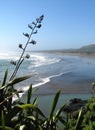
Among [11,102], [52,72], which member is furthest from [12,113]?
[52,72]

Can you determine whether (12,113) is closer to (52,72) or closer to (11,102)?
(11,102)

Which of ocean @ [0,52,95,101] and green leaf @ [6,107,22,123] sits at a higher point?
green leaf @ [6,107,22,123]

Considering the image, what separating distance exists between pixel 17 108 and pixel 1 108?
431mm

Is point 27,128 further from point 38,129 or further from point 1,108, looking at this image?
point 1,108

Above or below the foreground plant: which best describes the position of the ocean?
below

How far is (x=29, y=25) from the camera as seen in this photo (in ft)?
15.3

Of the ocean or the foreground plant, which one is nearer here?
the foreground plant

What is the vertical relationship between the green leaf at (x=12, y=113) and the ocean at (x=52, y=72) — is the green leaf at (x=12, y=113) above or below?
above

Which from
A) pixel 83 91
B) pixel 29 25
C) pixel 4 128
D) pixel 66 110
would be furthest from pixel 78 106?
pixel 4 128

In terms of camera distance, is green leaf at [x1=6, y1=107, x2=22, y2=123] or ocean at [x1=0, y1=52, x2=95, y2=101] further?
ocean at [x1=0, y1=52, x2=95, y2=101]

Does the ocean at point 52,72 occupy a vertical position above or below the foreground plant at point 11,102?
below

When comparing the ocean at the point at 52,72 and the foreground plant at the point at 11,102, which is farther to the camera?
the ocean at the point at 52,72

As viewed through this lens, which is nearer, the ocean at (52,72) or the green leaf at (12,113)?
the green leaf at (12,113)

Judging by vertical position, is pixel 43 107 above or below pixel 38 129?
below
